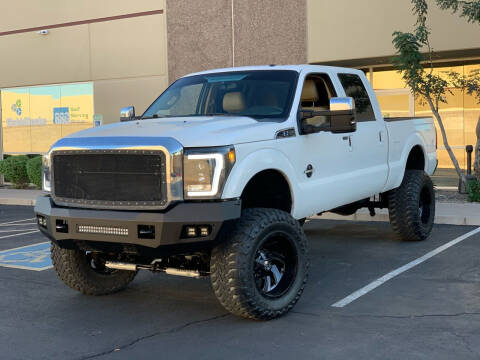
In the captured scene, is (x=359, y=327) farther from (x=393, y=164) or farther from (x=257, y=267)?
(x=393, y=164)

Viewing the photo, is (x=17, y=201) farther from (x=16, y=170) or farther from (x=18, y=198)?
(x=16, y=170)

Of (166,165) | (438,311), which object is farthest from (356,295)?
(166,165)

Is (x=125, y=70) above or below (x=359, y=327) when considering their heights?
above

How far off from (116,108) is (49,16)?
3708mm

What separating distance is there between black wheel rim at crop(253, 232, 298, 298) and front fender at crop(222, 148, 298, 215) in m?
0.51

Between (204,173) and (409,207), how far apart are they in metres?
4.46

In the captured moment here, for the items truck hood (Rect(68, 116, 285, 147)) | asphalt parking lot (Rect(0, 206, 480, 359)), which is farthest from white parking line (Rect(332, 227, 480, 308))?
truck hood (Rect(68, 116, 285, 147))

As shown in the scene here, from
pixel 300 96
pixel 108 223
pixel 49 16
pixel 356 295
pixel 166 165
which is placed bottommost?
pixel 356 295

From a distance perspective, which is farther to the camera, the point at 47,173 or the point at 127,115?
the point at 127,115

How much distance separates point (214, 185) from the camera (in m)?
5.54

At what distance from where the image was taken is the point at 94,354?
17.0 feet

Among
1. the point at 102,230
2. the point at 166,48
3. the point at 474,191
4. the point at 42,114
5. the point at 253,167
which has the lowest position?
the point at 474,191

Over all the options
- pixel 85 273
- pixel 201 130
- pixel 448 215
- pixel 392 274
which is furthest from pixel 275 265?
pixel 448 215

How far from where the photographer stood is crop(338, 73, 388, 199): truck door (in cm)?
779
